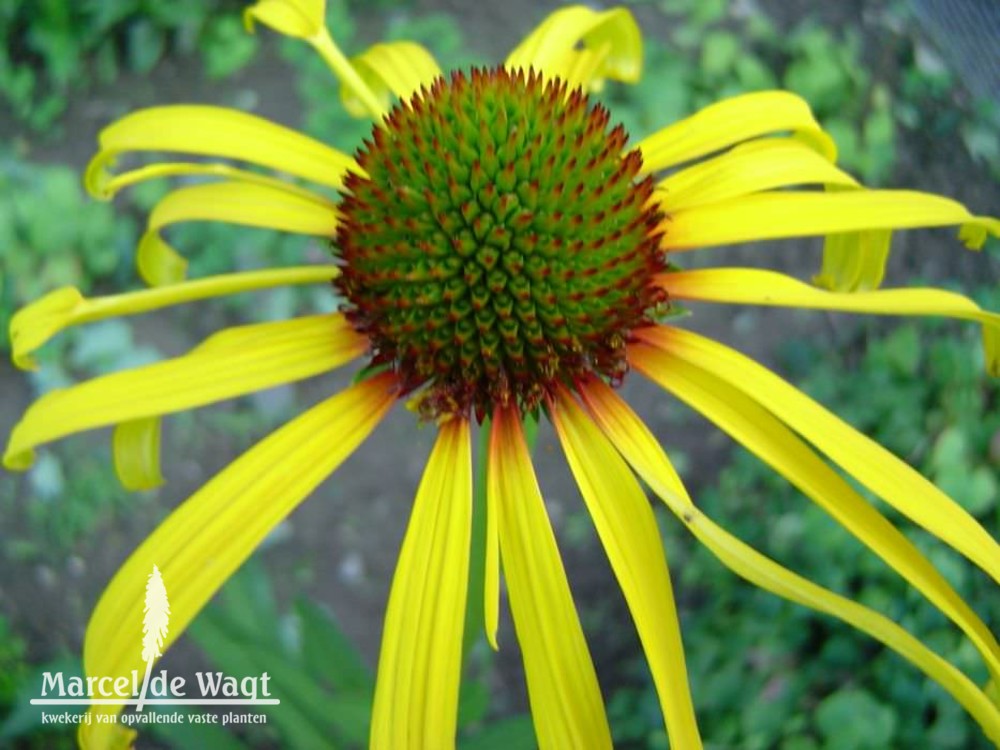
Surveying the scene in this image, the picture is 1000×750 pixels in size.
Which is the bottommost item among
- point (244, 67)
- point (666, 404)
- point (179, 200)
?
point (179, 200)

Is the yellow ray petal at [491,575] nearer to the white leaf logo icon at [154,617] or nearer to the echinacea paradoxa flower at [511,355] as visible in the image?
the echinacea paradoxa flower at [511,355]

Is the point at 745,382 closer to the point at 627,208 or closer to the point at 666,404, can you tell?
the point at 627,208

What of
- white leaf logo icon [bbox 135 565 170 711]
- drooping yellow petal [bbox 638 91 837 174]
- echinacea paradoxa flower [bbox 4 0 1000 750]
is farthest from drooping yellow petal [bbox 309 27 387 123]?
white leaf logo icon [bbox 135 565 170 711]

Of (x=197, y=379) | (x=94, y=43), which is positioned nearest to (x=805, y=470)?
(x=197, y=379)

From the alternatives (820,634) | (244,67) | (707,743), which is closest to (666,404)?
(820,634)

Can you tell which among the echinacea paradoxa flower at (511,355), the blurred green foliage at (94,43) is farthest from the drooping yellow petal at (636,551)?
the blurred green foliage at (94,43)

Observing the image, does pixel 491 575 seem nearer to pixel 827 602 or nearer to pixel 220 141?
pixel 827 602

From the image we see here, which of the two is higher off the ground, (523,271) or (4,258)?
(4,258)
